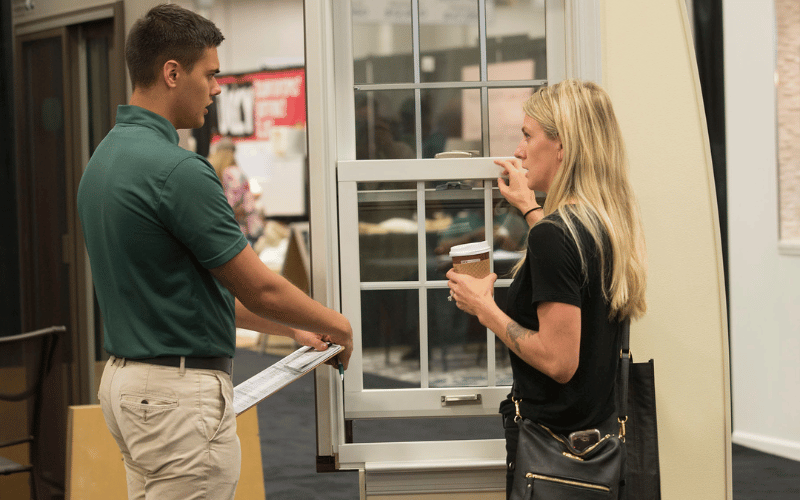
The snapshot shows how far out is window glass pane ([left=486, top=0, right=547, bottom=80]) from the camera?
219 centimetres

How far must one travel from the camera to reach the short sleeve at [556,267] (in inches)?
55.7

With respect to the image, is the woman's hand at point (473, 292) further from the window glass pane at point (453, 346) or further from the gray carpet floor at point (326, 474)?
the gray carpet floor at point (326, 474)

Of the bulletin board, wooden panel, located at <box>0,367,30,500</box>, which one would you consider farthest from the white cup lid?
the bulletin board

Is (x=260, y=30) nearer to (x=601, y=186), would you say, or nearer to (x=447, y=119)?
(x=447, y=119)

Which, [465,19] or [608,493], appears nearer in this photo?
[608,493]

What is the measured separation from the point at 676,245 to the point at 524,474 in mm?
951

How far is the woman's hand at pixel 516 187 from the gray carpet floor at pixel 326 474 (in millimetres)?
1259

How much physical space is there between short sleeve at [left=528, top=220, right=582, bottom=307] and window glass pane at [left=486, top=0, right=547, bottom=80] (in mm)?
900

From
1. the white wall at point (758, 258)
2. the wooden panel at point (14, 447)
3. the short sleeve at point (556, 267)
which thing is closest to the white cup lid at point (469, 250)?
the short sleeve at point (556, 267)

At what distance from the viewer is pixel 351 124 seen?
2.15 m

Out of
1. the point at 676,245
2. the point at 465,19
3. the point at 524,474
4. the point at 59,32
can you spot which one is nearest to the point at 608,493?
the point at 524,474

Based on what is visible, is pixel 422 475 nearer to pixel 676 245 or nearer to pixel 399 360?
pixel 399 360

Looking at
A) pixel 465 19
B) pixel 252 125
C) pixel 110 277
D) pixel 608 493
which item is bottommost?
pixel 608 493

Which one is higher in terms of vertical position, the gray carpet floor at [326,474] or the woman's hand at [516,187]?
the woman's hand at [516,187]
